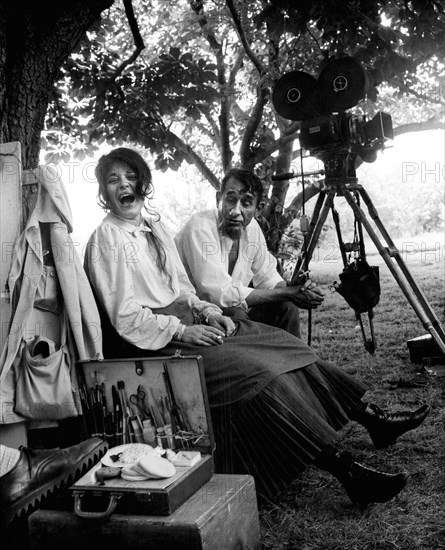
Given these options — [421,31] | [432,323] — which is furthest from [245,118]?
[432,323]

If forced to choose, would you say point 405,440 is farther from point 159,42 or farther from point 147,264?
point 159,42

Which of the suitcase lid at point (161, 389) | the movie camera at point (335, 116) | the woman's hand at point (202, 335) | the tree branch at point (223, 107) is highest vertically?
the tree branch at point (223, 107)

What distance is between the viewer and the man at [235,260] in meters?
2.68

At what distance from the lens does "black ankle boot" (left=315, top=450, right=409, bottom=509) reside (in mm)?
1959

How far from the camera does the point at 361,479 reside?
6.55 ft

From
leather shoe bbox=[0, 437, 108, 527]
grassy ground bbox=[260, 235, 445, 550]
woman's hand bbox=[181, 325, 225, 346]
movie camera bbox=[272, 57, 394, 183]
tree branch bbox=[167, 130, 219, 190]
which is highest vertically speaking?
tree branch bbox=[167, 130, 219, 190]

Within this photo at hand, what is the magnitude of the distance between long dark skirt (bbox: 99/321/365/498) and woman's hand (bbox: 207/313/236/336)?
84 millimetres

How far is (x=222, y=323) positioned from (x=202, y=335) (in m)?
0.16

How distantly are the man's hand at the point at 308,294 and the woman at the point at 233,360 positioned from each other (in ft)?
1.48

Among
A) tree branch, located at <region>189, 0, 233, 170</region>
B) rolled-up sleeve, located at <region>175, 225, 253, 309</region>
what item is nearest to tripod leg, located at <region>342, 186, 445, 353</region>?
rolled-up sleeve, located at <region>175, 225, 253, 309</region>

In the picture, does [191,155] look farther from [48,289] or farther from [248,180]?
[48,289]

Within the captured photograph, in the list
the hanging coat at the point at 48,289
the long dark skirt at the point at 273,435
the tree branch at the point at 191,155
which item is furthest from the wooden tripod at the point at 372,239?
the tree branch at the point at 191,155

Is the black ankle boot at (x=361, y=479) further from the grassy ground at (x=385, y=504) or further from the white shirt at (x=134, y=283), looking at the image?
the white shirt at (x=134, y=283)

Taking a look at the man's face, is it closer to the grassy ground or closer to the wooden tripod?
the wooden tripod
